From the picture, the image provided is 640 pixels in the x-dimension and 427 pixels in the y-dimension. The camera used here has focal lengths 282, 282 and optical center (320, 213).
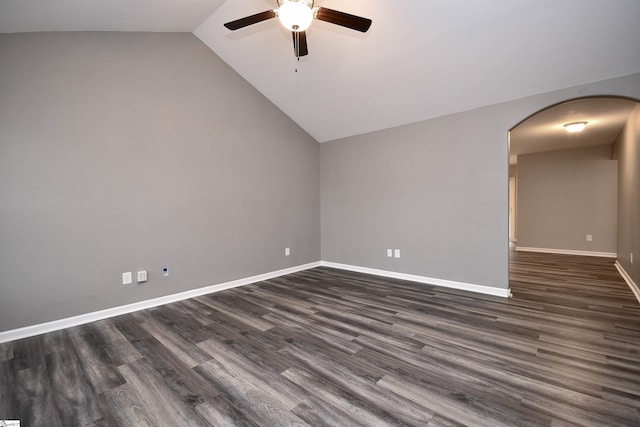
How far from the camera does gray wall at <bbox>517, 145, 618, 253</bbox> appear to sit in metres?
6.20

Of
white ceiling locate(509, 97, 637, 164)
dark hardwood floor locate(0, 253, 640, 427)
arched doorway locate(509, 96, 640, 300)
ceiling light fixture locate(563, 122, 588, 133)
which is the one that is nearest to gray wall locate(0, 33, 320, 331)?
dark hardwood floor locate(0, 253, 640, 427)

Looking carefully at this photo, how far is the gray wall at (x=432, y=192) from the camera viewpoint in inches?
139

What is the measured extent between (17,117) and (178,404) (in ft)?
9.61

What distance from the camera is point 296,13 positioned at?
214cm

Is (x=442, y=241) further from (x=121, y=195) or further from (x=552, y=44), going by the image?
(x=121, y=195)

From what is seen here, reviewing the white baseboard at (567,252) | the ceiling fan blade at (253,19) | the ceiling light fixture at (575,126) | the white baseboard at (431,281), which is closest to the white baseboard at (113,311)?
the white baseboard at (431,281)

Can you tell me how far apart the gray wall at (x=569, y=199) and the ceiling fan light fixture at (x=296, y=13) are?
24.2 ft

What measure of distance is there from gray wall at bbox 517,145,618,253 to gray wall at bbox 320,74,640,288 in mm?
4717

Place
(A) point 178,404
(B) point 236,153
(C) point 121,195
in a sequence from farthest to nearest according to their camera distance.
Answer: (B) point 236,153
(C) point 121,195
(A) point 178,404

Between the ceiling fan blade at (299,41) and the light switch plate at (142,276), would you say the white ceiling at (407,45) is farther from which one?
the light switch plate at (142,276)

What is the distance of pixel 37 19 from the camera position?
247 centimetres

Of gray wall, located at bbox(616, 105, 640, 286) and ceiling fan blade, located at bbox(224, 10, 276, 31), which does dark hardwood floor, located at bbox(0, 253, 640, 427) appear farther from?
ceiling fan blade, located at bbox(224, 10, 276, 31)

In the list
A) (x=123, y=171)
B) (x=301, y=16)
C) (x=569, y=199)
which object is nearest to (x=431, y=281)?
(x=301, y=16)

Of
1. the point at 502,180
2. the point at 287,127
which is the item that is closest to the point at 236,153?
the point at 287,127
